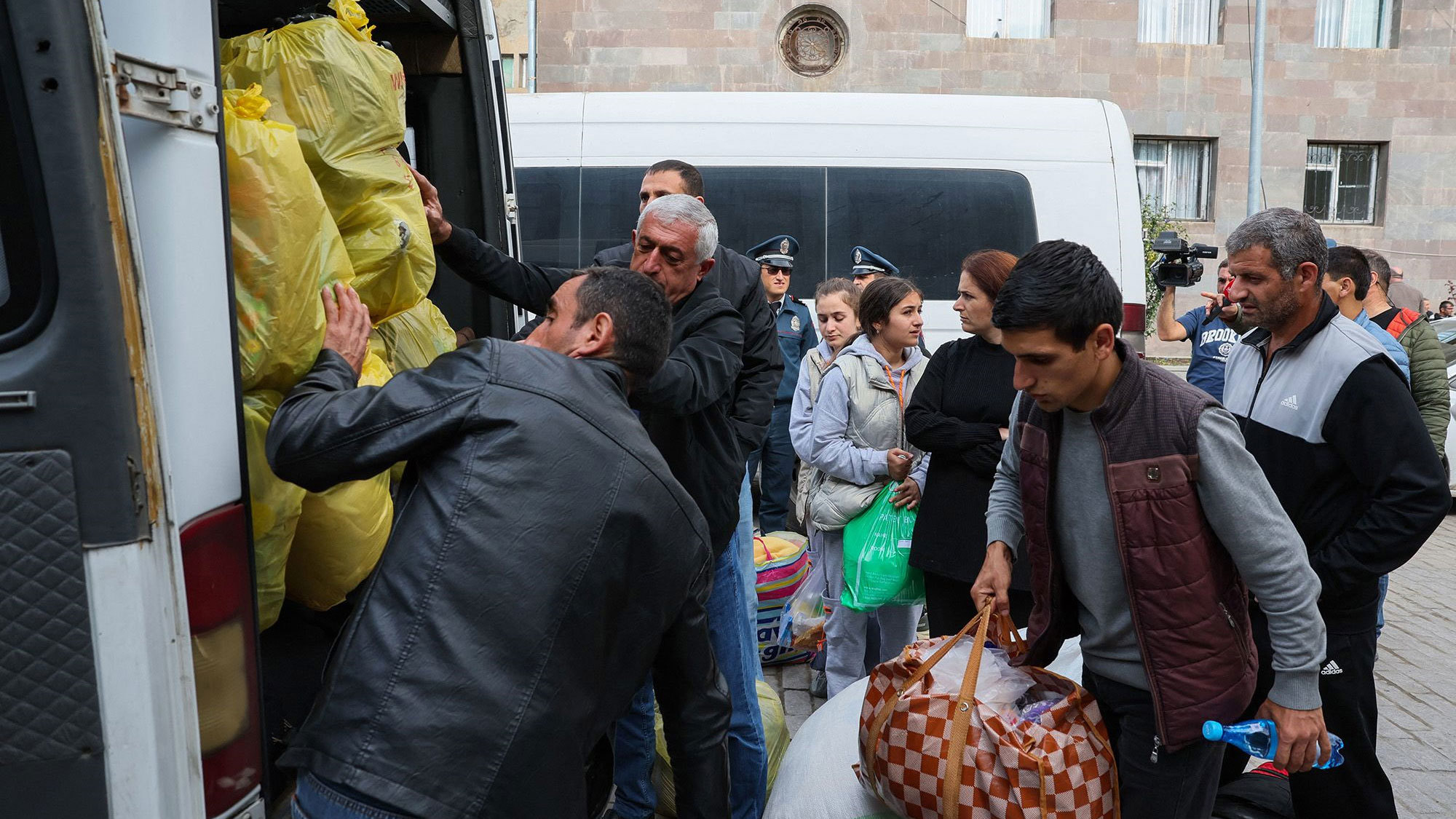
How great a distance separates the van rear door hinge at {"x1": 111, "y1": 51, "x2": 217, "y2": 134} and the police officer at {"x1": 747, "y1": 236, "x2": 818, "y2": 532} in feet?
16.9

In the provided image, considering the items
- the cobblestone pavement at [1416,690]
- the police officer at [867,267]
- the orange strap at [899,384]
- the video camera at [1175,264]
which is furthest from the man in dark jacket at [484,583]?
the video camera at [1175,264]

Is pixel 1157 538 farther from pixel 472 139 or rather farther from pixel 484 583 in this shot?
pixel 472 139

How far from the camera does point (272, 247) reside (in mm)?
1868

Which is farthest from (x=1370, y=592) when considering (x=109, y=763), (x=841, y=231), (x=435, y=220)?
(x=841, y=231)

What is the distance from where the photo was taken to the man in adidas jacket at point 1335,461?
2.53 m

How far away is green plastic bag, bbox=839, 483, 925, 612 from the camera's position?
12.4ft

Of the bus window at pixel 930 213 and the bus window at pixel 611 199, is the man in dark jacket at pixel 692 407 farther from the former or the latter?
the bus window at pixel 930 213

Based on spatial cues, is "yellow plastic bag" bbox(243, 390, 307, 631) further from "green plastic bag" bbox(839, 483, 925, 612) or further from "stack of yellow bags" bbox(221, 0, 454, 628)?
"green plastic bag" bbox(839, 483, 925, 612)

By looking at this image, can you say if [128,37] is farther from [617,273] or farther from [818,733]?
[818,733]

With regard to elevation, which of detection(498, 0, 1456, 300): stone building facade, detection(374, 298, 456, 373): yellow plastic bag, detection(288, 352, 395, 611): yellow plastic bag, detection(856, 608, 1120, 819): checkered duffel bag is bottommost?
detection(856, 608, 1120, 819): checkered duffel bag

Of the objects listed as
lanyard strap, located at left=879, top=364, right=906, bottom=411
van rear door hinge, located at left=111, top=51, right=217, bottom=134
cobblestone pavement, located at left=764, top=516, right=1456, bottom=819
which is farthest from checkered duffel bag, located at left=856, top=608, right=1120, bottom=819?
cobblestone pavement, located at left=764, top=516, right=1456, bottom=819

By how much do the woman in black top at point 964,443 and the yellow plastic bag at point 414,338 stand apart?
1.49m

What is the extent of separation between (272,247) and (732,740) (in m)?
1.83

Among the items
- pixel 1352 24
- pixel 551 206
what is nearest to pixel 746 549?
pixel 551 206
